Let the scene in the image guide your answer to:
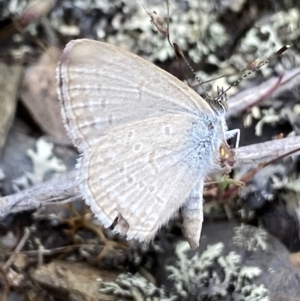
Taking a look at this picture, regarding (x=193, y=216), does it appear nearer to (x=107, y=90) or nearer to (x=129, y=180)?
(x=129, y=180)

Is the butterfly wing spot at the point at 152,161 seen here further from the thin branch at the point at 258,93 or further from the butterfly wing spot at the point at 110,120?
the thin branch at the point at 258,93

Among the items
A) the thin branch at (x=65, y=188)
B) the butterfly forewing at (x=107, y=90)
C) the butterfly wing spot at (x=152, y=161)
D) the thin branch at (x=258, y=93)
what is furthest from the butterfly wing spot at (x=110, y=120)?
the thin branch at (x=258, y=93)

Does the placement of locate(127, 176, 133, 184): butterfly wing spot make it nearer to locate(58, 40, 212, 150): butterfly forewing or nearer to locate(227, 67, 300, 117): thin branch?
locate(58, 40, 212, 150): butterfly forewing

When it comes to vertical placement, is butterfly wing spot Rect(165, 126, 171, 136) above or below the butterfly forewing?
below

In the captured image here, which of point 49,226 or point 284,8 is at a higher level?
point 284,8

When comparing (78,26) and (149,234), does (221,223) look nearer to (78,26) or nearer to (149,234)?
(149,234)

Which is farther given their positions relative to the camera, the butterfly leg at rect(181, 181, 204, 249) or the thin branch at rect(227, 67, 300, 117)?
the thin branch at rect(227, 67, 300, 117)

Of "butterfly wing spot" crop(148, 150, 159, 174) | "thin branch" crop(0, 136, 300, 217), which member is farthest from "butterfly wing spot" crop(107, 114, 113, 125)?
"thin branch" crop(0, 136, 300, 217)

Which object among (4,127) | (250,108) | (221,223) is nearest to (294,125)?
(250,108)
